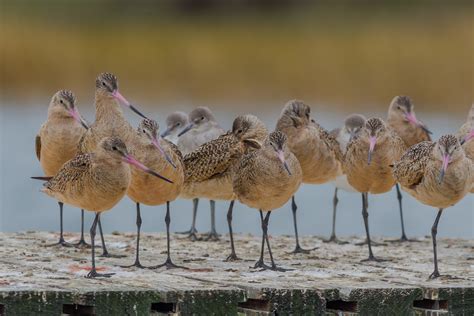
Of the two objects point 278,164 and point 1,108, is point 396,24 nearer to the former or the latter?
point 1,108

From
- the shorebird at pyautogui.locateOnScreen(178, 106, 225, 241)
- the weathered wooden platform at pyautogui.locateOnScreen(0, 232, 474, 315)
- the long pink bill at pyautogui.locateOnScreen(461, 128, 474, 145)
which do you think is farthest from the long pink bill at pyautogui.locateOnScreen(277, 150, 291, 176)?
the shorebird at pyautogui.locateOnScreen(178, 106, 225, 241)

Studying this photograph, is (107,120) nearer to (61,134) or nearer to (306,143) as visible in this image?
(61,134)

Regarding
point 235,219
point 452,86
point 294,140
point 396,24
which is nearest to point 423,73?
point 452,86

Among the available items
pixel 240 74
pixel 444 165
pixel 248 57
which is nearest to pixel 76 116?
pixel 444 165

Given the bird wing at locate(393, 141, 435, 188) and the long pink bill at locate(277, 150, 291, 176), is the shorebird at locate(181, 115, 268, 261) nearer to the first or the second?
the long pink bill at locate(277, 150, 291, 176)

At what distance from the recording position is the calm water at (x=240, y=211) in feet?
72.7

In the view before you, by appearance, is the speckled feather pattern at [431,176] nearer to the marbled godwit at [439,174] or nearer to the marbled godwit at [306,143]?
the marbled godwit at [439,174]

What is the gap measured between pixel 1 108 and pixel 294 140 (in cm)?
1725

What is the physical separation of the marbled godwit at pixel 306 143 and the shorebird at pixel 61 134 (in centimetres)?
201

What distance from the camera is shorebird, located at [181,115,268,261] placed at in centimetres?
1370

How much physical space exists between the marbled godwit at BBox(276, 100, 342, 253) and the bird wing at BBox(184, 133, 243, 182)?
0.62m

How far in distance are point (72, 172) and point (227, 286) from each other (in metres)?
1.93

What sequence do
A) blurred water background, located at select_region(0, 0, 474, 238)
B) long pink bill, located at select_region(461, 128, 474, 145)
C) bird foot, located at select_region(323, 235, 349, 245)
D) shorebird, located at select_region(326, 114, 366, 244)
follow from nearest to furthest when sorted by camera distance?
1. long pink bill, located at select_region(461, 128, 474, 145)
2. bird foot, located at select_region(323, 235, 349, 245)
3. shorebird, located at select_region(326, 114, 366, 244)
4. blurred water background, located at select_region(0, 0, 474, 238)

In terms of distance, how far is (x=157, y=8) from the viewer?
124 ft
